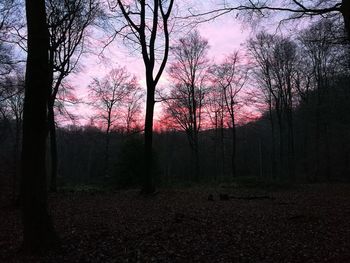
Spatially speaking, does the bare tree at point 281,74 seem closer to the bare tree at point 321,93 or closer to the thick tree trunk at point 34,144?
the bare tree at point 321,93

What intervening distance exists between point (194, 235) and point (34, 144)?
3942mm

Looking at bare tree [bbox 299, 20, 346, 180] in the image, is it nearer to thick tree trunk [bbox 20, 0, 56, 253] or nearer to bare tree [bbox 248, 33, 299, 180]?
bare tree [bbox 248, 33, 299, 180]

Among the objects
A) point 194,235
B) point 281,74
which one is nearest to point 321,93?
point 281,74

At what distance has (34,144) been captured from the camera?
23.9 feet

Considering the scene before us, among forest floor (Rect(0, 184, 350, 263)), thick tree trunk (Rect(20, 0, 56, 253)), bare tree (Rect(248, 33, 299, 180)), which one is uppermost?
bare tree (Rect(248, 33, 299, 180))

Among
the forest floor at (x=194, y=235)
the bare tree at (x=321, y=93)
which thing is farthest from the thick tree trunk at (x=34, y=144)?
the bare tree at (x=321, y=93)

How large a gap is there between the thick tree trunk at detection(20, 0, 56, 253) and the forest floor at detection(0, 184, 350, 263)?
473mm

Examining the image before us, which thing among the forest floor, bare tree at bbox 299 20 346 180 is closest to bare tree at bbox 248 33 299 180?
A: bare tree at bbox 299 20 346 180

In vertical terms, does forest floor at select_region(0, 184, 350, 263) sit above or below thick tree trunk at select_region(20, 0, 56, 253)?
below

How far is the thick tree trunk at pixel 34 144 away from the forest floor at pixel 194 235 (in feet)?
1.55

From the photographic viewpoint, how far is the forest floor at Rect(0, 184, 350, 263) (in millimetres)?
6945

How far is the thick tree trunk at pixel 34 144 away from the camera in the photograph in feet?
23.8

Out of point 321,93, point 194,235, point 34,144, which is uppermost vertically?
point 321,93

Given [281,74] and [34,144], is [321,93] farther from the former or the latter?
[34,144]
